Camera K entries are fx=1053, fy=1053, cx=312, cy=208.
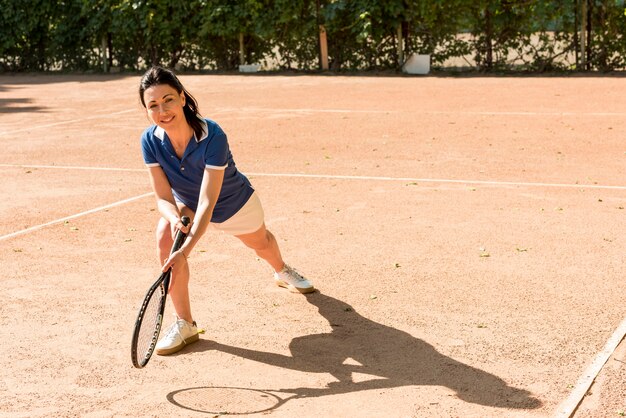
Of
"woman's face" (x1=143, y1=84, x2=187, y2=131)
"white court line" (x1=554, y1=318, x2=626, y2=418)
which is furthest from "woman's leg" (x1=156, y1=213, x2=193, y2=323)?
"white court line" (x1=554, y1=318, x2=626, y2=418)

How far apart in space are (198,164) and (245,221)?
507mm

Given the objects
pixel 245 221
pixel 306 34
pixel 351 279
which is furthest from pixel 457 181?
pixel 306 34

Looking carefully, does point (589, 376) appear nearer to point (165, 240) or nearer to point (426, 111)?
point (165, 240)

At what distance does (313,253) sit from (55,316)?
76.5 inches

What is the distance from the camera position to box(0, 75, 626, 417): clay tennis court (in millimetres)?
4602

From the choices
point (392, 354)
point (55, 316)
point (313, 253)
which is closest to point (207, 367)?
point (392, 354)

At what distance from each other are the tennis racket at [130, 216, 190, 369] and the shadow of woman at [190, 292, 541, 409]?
1.95ft

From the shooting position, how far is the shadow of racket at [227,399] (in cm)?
439

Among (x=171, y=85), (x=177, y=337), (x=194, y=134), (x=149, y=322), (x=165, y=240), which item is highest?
(x=171, y=85)

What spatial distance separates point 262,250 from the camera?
593 cm

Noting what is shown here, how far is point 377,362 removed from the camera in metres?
4.95

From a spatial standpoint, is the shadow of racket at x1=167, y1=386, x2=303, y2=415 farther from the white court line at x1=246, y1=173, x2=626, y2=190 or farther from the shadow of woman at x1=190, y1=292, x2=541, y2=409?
the white court line at x1=246, y1=173, x2=626, y2=190

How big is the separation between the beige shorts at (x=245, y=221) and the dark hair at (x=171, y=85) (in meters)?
0.55

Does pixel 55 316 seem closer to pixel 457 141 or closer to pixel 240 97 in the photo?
pixel 457 141
